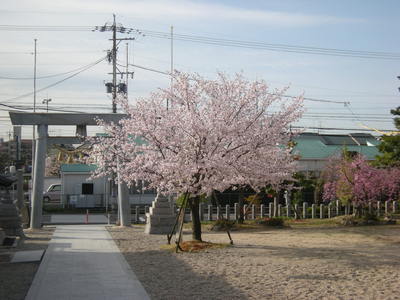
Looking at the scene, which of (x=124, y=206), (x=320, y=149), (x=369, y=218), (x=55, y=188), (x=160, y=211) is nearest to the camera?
(x=160, y=211)

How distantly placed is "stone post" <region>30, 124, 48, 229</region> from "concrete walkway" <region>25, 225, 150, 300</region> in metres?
7.75

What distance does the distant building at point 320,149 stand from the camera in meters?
47.4

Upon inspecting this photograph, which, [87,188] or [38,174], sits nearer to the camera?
[38,174]

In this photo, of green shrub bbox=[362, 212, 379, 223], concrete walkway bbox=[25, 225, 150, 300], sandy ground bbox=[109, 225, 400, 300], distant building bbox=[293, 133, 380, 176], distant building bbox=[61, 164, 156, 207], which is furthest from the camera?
distant building bbox=[293, 133, 380, 176]

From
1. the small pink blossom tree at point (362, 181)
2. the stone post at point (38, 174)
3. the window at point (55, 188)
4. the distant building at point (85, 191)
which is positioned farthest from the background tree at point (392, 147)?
the window at point (55, 188)

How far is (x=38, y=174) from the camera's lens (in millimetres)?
26719

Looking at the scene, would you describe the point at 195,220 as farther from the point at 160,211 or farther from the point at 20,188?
the point at 20,188

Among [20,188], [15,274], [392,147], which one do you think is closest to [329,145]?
[392,147]

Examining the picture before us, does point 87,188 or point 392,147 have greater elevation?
point 392,147

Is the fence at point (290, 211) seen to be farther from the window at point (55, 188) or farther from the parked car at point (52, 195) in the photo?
the window at point (55, 188)

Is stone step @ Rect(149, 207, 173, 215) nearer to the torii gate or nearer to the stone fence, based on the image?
the torii gate

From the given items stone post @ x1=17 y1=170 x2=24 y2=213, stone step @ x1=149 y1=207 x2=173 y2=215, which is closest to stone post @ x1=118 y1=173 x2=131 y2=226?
stone step @ x1=149 y1=207 x2=173 y2=215

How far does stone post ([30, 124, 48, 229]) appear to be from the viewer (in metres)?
26.7

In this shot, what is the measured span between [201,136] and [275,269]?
5288 mm
